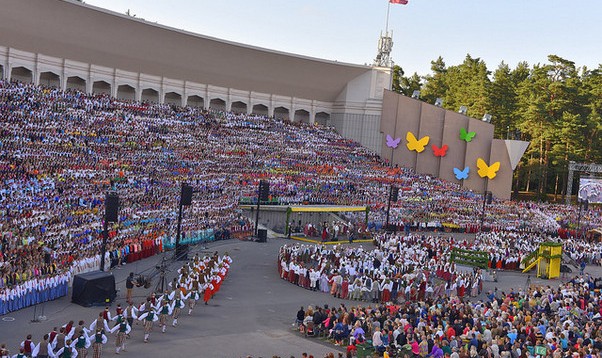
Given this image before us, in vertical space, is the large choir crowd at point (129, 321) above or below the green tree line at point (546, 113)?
below

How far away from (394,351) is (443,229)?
34792mm

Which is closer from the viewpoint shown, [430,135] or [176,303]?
[176,303]

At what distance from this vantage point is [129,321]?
55.5 ft

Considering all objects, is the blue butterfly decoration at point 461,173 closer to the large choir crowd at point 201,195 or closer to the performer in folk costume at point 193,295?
the large choir crowd at point 201,195

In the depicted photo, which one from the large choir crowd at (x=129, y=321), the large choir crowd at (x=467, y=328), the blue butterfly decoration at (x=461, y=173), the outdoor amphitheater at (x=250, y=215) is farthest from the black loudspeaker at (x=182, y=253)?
the blue butterfly decoration at (x=461, y=173)

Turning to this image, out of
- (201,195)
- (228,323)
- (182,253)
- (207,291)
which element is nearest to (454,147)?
(201,195)

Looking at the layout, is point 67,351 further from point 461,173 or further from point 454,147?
point 454,147

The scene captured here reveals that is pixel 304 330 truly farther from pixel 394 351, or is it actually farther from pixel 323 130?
pixel 323 130

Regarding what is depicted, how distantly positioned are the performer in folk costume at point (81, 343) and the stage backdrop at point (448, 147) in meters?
53.6

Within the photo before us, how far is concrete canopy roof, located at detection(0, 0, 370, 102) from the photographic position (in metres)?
50.2

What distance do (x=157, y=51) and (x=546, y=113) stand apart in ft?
146

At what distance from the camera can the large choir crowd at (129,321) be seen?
1395 cm

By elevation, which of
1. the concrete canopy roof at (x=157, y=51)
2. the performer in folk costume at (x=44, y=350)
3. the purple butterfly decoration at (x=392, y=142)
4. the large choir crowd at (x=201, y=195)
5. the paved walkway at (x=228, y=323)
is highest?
the concrete canopy roof at (x=157, y=51)

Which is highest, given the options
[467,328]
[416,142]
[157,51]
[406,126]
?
[157,51]
